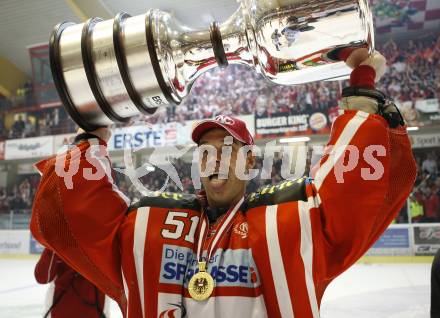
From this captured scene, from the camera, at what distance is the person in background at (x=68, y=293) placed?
1935 millimetres

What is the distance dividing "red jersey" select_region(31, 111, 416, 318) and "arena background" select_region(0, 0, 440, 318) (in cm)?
505

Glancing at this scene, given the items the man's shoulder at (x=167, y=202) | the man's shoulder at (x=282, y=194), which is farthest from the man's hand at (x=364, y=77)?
the man's shoulder at (x=167, y=202)

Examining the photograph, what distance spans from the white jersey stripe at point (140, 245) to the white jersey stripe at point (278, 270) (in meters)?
0.30

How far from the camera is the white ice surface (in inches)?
139

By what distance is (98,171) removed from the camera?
0.99 m

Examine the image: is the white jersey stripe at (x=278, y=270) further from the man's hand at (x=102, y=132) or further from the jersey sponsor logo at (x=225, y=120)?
the man's hand at (x=102, y=132)

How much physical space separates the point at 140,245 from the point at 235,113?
9174 mm

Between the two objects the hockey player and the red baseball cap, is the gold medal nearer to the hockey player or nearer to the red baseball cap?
the hockey player

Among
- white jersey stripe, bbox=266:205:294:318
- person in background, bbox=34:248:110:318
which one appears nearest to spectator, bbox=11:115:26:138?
person in background, bbox=34:248:110:318

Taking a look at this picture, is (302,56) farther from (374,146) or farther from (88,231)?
(88,231)

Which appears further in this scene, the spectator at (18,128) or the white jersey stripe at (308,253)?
the spectator at (18,128)

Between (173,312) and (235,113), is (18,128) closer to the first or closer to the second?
(235,113)

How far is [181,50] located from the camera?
74 cm

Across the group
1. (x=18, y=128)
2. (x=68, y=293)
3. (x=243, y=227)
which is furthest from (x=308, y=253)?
(x=18, y=128)
